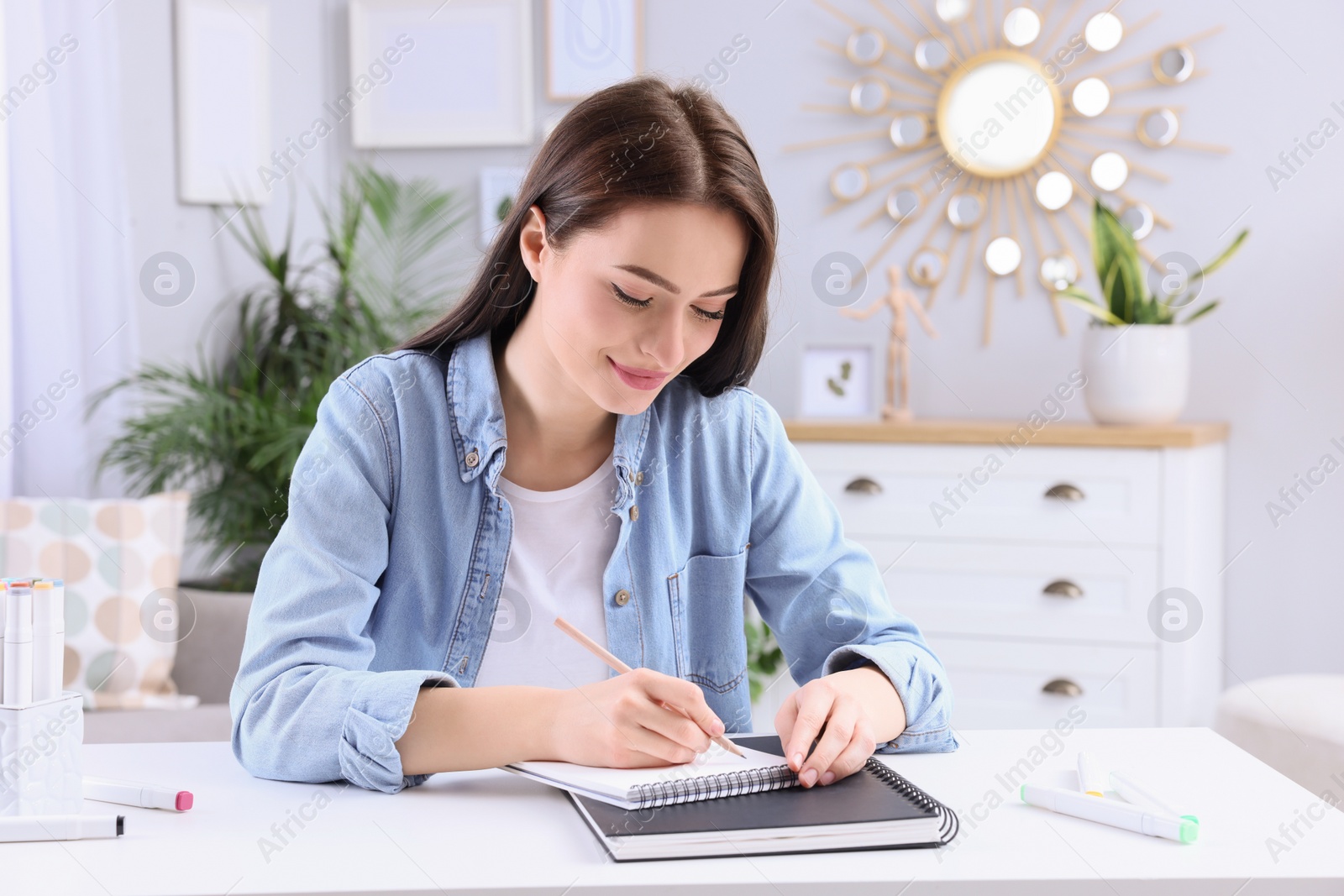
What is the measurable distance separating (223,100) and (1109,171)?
2289 mm

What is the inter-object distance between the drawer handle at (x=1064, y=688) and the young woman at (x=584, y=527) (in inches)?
57.2

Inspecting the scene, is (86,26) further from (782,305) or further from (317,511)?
(317,511)

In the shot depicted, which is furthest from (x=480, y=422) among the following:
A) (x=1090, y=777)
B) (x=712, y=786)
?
(x=1090, y=777)

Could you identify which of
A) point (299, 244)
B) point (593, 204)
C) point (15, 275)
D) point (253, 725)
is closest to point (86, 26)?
point (15, 275)

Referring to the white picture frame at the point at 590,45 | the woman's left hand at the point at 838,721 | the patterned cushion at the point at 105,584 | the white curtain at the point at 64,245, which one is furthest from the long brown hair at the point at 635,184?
the white picture frame at the point at 590,45

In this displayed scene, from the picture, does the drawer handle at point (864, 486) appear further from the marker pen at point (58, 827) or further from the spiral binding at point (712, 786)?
the marker pen at point (58, 827)

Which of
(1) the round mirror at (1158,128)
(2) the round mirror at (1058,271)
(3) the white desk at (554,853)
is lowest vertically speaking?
(3) the white desk at (554,853)

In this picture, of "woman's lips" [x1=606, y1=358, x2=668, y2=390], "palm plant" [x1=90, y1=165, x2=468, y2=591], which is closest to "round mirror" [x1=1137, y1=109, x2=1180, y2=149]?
"palm plant" [x1=90, y1=165, x2=468, y2=591]

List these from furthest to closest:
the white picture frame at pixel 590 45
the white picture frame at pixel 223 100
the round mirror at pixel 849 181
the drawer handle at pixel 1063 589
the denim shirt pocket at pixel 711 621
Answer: the white picture frame at pixel 590 45 < the round mirror at pixel 849 181 < the white picture frame at pixel 223 100 < the drawer handle at pixel 1063 589 < the denim shirt pocket at pixel 711 621

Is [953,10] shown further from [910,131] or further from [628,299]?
[628,299]

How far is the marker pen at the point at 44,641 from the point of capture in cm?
81

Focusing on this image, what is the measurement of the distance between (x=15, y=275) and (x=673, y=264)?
1947mm

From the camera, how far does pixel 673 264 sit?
3.58 feet

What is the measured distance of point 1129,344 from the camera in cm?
260
